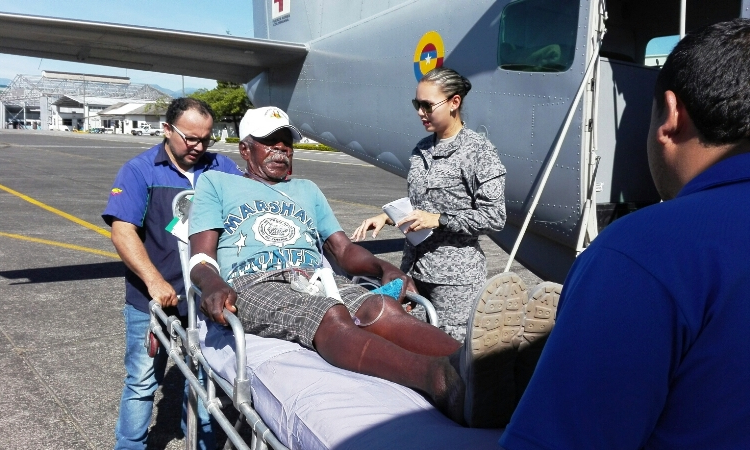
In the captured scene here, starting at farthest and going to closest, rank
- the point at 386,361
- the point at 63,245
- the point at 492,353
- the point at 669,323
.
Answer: the point at 63,245
the point at 386,361
the point at 492,353
the point at 669,323

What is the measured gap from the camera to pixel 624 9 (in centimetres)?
546

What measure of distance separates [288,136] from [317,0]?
511cm

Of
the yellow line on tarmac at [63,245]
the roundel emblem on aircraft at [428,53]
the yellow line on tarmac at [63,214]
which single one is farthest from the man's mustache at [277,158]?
the yellow line on tarmac at [63,214]

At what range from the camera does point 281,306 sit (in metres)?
2.79

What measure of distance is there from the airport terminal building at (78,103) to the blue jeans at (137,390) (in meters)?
99.3

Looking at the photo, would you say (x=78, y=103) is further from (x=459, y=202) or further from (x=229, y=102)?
(x=459, y=202)

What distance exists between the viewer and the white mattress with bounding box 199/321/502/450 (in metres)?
1.91

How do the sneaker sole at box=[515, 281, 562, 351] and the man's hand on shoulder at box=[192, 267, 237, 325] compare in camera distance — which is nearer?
the sneaker sole at box=[515, 281, 562, 351]

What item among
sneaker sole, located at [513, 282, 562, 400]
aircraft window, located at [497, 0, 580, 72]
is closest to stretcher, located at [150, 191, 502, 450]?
sneaker sole, located at [513, 282, 562, 400]

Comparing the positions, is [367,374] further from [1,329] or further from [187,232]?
[1,329]

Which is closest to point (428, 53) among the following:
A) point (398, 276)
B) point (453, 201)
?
point (453, 201)

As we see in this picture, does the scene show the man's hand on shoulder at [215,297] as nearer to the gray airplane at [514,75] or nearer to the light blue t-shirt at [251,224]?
the light blue t-shirt at [251,224]

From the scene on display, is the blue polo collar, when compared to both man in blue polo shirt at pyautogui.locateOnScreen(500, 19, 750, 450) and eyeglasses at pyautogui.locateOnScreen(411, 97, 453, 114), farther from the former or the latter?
eyeglasses at pyautogui.locateOnScreen(411, 97, 453, 114)

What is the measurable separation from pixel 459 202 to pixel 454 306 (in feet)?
1.68
